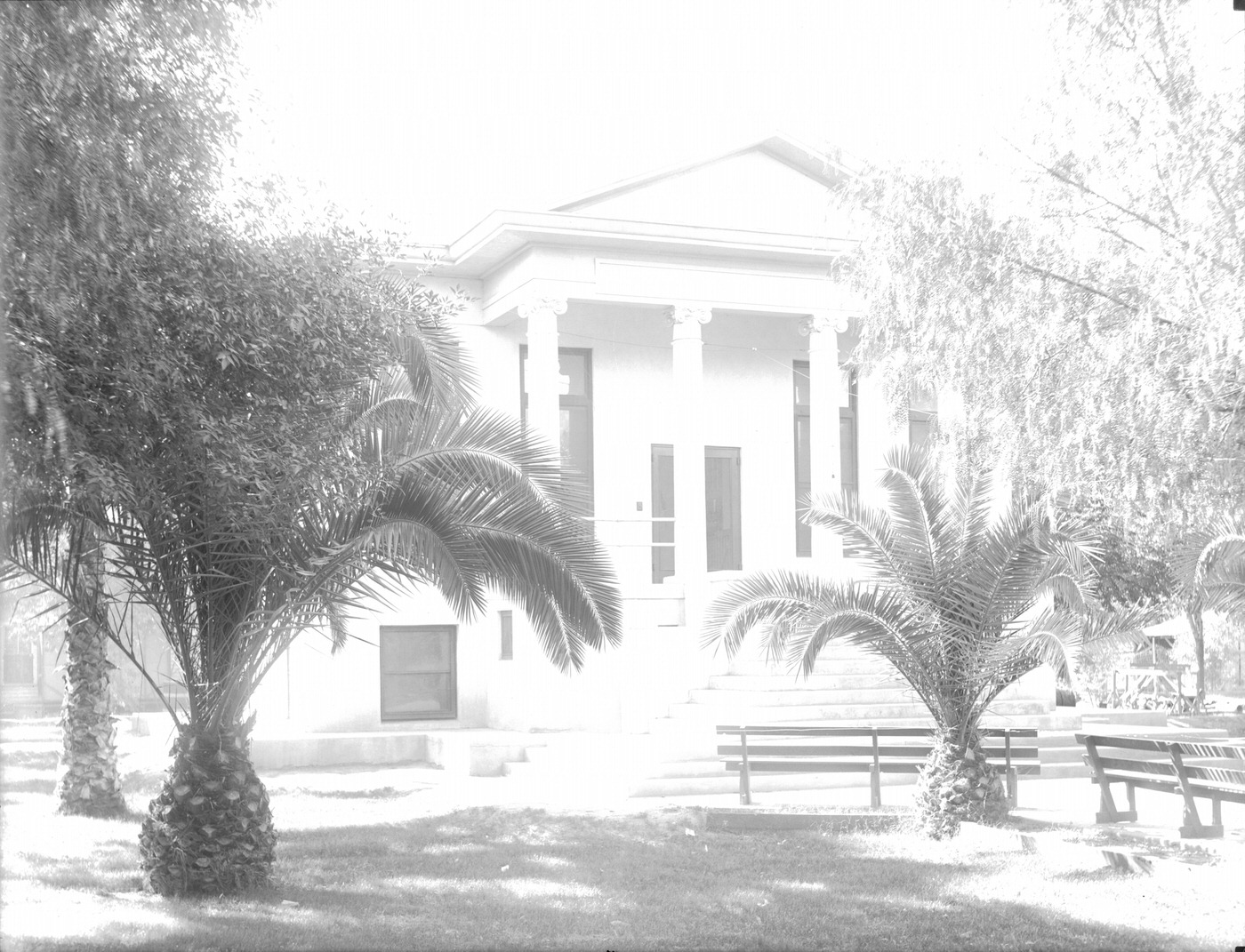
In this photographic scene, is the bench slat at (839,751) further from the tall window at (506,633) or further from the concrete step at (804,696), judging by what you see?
the tall window at (506,633)

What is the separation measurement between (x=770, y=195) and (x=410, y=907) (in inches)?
584

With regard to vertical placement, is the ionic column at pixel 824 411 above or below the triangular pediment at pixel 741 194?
below

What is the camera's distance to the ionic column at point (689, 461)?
1927 cm

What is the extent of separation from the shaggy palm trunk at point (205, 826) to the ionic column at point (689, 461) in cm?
1067

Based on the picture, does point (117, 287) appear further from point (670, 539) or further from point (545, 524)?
point (670, 539)

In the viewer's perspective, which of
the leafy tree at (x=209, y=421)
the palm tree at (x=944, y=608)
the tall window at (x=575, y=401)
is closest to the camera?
the leafy tree at (x=209, y=421)

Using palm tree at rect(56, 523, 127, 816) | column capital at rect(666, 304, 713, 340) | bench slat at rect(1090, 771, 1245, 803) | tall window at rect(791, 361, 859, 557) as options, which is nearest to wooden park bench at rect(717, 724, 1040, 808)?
bench slat at rect(1090, 771, 1245, 803)

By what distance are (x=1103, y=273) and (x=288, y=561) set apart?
5858 millimetres

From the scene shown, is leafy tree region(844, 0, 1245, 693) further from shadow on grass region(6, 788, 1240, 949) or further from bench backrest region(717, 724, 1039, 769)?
bench backrest region(717, 724, 1039, 769)

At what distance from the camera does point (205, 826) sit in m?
8.98

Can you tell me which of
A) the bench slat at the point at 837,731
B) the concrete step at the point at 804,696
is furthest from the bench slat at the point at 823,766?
the concrete step at the point at 804,696

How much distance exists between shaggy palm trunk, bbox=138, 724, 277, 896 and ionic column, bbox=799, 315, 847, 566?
12267mm

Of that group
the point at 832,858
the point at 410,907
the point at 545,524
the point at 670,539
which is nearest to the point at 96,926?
the point at 410,907

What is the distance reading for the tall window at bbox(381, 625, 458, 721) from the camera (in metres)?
20.8
